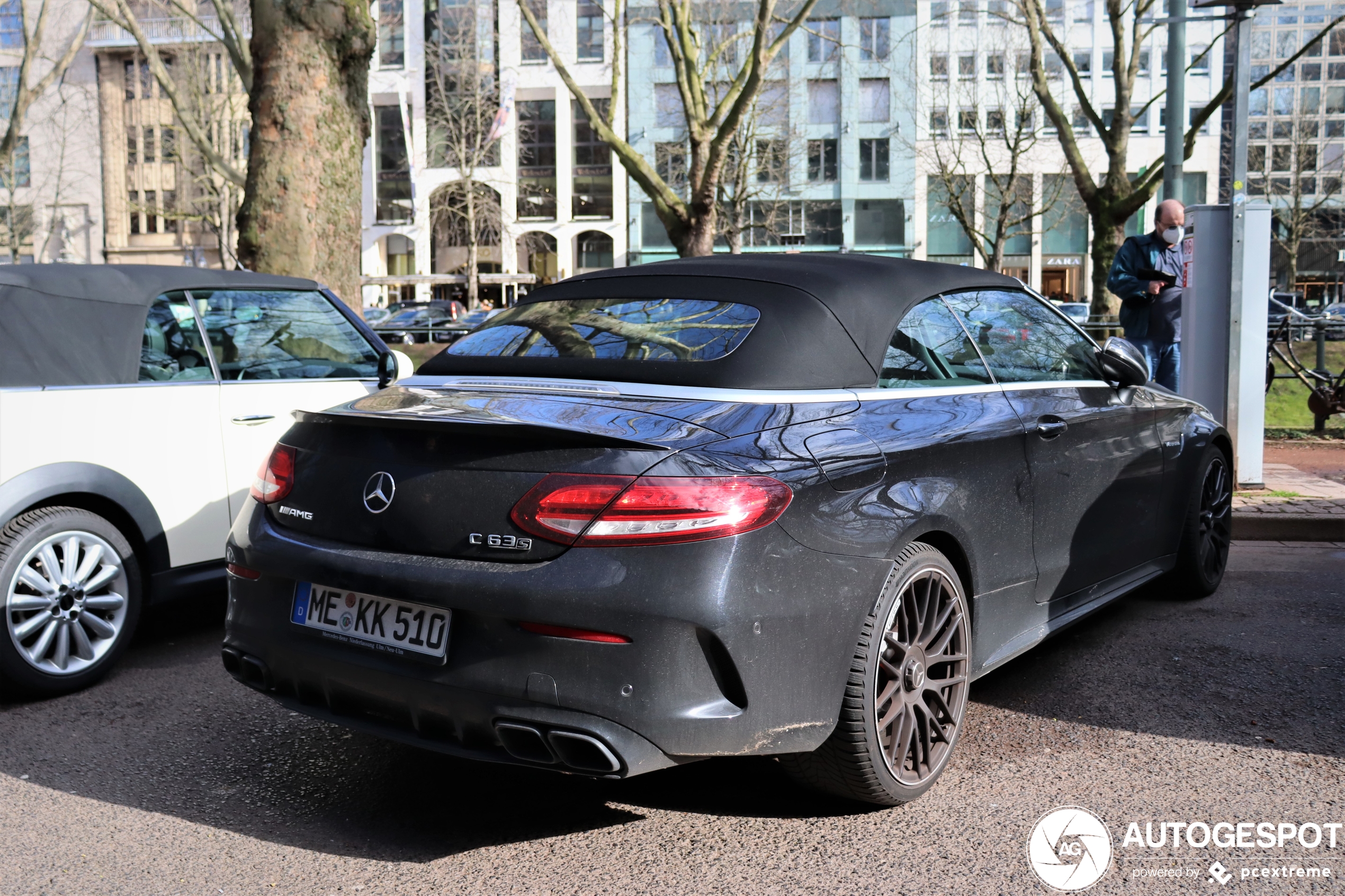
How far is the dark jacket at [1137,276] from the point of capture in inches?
354

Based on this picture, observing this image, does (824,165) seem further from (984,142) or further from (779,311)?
(779,311)

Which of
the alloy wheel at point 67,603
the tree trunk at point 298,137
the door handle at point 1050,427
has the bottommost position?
the alloy wheel at point 67,603

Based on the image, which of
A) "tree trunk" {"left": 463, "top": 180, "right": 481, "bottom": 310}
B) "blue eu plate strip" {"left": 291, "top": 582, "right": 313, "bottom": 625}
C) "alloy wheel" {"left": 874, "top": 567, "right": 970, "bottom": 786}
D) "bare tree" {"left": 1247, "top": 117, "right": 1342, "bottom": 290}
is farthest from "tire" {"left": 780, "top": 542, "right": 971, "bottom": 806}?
"bare tree" {"left": 1247, "top": 117, "right": 1342, "bottom": 290}

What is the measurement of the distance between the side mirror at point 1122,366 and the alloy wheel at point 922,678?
67.3 inches

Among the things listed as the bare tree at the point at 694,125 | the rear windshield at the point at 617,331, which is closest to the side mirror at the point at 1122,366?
the rear windshield at the point at 617,331

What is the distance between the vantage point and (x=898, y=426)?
3434 millimetres

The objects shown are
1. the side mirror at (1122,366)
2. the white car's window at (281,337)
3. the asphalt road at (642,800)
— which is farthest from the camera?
the white car's window at (281,337)

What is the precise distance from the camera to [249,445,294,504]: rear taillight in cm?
341

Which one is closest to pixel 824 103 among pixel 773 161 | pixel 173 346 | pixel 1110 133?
pixel 773 161

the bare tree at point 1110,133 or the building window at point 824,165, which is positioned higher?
the building window at point 824,165

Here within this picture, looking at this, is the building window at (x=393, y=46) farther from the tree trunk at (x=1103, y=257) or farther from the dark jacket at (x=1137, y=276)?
the dark jacket at (x=1137, y=276)

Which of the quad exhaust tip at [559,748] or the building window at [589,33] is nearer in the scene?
the quad exhaust tip at [559,748]

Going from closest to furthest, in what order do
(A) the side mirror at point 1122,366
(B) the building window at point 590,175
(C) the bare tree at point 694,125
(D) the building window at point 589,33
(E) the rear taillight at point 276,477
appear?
(E) the rear taillight at point 276,477 < (A) the side mirror at point 1122,366 < (C) the bare tree at point 694,125 < (D) the building window at point 589,33 < (B) the building window at point 590,175

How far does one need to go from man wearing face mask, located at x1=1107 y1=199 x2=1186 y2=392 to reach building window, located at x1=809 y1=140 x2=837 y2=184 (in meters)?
48.6
